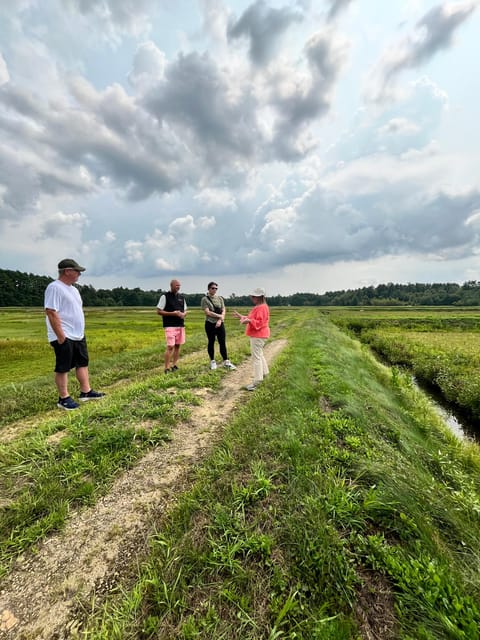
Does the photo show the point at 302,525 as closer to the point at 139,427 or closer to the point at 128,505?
the point at 128,505

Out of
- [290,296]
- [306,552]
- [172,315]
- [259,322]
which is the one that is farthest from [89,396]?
[290,296]

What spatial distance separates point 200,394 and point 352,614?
480 cm

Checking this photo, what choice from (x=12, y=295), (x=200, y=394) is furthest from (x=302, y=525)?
(x=12, y=295)

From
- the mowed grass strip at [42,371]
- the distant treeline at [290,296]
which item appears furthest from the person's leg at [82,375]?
the distant treeline at [290,296]

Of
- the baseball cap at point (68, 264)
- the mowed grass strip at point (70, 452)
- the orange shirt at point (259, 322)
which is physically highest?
the baseball cap at point (68, 264)

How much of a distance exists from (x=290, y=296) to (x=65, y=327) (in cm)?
17946

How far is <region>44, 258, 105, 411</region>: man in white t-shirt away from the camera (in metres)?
5.46

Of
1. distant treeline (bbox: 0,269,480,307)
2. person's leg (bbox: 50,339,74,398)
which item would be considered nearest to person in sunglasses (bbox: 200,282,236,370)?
person's leg (bbox: 50,339,74,398)

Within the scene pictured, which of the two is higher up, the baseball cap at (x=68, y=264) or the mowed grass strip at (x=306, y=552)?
the baseball cap at (x=68, y=264)

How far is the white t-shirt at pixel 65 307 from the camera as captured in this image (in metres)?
5.50

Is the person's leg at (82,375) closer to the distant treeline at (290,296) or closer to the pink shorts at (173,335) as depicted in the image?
the pink shorts at (173,335)

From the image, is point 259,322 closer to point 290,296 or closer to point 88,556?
point 88,556

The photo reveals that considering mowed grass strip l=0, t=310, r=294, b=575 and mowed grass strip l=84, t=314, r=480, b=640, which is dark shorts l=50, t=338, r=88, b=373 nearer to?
mowed grass strip l=0, t=310, r=294, b=575

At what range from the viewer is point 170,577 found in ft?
7.08
